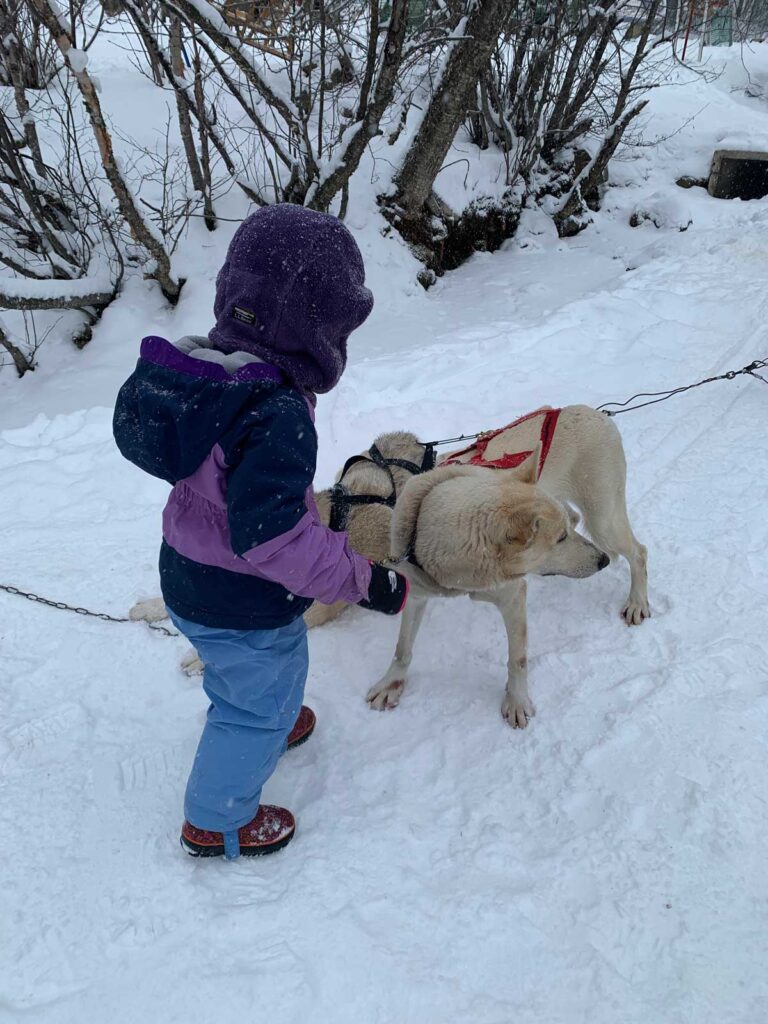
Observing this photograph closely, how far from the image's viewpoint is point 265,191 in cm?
773

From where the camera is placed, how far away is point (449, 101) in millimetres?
7781

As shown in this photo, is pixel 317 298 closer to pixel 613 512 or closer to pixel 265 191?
pixel 613 512

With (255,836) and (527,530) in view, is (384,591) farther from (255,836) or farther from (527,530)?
(255,836)

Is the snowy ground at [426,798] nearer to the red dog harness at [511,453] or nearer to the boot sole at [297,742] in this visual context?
the boot sole at [297,742]

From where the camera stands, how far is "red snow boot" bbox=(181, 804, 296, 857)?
216 centimetres

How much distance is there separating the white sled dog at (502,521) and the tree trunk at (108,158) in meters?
4.07

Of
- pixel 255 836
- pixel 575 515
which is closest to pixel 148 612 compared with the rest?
pixel 255 836

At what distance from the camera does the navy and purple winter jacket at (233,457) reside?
5.06ft

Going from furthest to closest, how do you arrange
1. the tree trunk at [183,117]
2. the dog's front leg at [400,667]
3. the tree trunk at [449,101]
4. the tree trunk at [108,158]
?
1. the tree trunk at [449,101]
2. the tree trunk at [183,117]
3. the tree trunk at [108,158]
4. the dog's front leg at [400,667]

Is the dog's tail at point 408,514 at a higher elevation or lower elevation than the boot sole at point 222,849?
higher

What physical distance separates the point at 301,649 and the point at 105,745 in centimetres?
114

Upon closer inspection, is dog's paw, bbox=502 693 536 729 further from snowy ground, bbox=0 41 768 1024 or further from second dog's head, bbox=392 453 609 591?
second dog's head, bbox=392 453 609 591

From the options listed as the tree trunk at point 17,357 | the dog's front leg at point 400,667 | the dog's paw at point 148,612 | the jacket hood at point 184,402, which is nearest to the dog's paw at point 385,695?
the dog's front leg at point 400,667

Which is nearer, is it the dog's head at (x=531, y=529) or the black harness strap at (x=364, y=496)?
the dog's head at (x=531, y=529)
